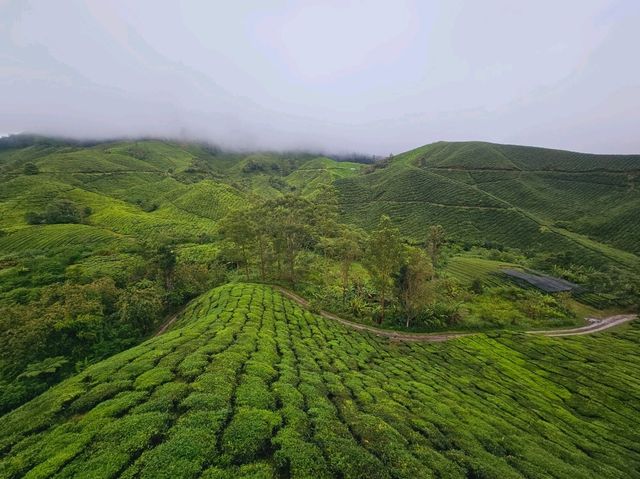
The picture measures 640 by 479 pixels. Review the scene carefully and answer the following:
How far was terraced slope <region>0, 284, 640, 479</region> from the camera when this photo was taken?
43.6 feet

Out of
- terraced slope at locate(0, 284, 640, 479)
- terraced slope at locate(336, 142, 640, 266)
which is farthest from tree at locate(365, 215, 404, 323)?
terraced slope at locate(336, 142, 640, 266)

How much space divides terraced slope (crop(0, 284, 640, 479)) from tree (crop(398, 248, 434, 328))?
13827 mm

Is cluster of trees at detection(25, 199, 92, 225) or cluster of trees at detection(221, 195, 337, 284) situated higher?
cluster of trees at detection(221, 195, 337, 284)

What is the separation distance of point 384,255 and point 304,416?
35.6m

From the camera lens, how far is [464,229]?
135 m

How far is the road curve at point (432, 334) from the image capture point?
48.0m

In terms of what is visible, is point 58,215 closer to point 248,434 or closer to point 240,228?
point 240,228

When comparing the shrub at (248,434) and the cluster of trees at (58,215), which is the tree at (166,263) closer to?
the shrub at (248,434)

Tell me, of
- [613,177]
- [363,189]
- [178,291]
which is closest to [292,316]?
[178,291]

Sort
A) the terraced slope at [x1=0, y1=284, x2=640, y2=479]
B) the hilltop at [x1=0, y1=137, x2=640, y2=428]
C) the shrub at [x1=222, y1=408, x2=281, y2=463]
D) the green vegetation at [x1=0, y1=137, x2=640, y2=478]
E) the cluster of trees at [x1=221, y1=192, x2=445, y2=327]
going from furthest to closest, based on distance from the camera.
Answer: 1. the cluster of trees at [x1=221, y1=192, x2=445, y2=327]
2. the hilltop at [x1=0, y1=137, x2=640, y2=428]
3. the green vegetation at [x1=0, y1=137, x2=640, y2=478]
4. the shrub at [x1=222, y1=408, x2=281, y2=463]
5. the terraced slope at [x1=0, y1=284, x2=640, y2=479]

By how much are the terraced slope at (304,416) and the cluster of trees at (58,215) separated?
103766 millimetres

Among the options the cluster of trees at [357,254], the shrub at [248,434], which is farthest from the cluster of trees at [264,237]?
the shrub at [248,434]

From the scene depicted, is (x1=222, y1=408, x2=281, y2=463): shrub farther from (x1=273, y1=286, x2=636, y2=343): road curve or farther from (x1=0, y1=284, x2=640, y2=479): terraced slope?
(x1=273, y1=286, x2=636, y2=343): road curve

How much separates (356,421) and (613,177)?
681 ft
